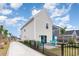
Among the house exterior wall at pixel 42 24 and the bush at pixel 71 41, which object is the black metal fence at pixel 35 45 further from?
the bush at pixel 71 41

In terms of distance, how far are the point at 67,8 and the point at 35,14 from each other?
0.40 meters

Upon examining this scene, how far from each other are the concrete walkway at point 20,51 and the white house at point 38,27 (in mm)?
139

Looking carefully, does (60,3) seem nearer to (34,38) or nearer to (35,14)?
(35,14)

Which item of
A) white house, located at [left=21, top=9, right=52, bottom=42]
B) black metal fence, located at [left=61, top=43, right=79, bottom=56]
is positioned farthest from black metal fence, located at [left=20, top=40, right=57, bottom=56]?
black metal fence, located at [left=61, top=43, right=79, bottom=56]

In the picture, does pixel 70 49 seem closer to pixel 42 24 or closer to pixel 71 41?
pixel 71 41

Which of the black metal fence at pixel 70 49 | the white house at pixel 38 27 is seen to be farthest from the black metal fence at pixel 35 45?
the black metal fence at pixel 70 49

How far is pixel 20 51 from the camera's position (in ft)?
11.1

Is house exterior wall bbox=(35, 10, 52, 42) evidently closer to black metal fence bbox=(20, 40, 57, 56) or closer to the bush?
black metal fence bbox=(20, 40, 57, 56)

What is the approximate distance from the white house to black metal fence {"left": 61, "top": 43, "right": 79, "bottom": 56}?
22 cm

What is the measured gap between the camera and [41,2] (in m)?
3.36

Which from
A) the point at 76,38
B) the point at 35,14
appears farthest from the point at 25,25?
the point at 76,38

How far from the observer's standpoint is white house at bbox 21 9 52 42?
11.1ft

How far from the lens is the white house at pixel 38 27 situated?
3.39m

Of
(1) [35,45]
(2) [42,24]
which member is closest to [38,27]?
(2) [42,24]
